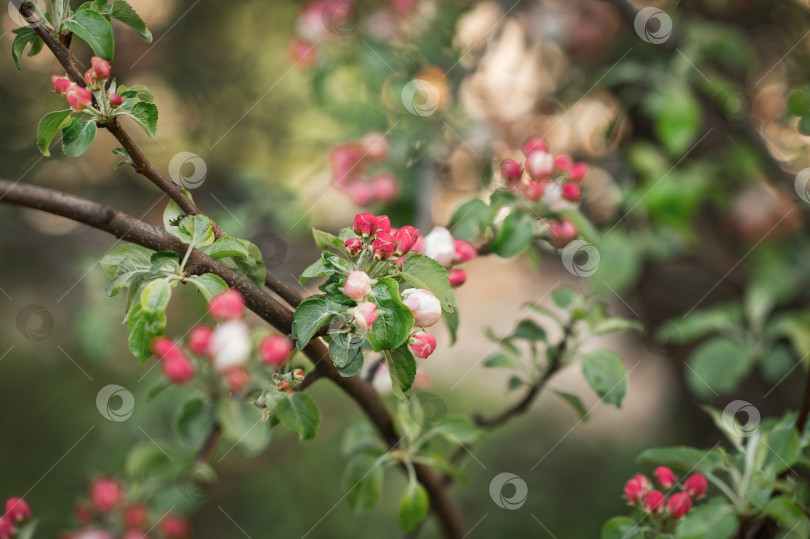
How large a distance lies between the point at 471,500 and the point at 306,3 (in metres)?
1.38

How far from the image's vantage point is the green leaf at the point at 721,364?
3.51 feet

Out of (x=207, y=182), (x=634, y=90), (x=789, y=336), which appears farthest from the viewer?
(x=207, y=182)

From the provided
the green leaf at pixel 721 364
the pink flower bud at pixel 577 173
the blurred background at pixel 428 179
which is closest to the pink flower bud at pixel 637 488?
the pink flower bud at pixel 577 173

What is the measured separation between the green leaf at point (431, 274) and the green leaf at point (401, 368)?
6 centimetres

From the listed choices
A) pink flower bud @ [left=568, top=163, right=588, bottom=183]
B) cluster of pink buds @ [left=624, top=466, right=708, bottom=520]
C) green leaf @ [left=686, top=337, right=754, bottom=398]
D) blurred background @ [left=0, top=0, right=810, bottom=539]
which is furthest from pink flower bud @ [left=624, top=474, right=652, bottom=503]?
blurred background @ [left=0, top=0, right=810, bottom=539]

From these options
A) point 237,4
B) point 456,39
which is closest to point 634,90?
point 456,39

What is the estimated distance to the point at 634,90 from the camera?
169cm

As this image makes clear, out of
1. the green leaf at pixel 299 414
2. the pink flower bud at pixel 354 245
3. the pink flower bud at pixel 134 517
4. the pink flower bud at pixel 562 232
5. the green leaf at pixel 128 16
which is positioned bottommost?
the pink flower bud at pixel 134 517

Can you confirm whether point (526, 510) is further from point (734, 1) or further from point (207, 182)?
point (734, 1)

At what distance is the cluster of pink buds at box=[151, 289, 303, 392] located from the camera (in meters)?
0.46

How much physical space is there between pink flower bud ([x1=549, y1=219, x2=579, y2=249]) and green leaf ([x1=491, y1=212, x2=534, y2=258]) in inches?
1.8

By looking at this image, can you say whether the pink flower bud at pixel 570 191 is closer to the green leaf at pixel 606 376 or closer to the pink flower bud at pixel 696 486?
the green leaf at pixel 606 376

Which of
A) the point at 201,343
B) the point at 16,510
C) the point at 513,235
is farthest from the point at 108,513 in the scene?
the point at 513,235

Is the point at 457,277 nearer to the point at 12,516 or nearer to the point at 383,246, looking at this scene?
the point at 383,246
